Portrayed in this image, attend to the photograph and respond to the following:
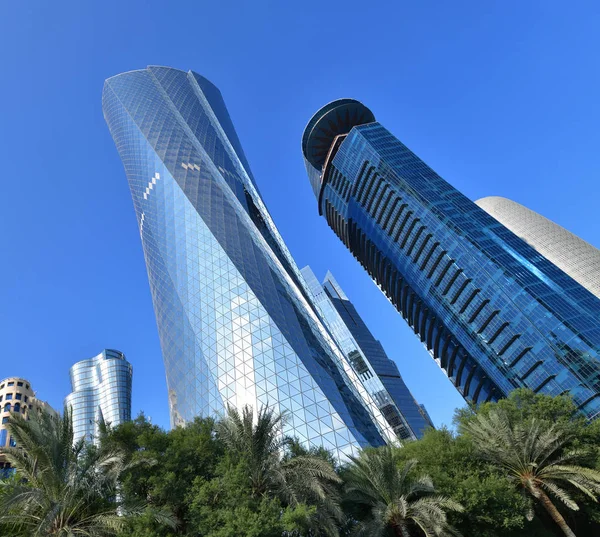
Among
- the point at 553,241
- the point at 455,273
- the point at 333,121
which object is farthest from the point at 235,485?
the point at 333,121

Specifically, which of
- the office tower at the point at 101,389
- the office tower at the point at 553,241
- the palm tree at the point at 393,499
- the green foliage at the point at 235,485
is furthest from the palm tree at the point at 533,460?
the office tower at the point at 101,389

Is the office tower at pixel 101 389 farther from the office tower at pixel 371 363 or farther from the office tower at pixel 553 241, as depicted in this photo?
the office tower at pixel 553 241

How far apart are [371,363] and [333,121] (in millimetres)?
71666

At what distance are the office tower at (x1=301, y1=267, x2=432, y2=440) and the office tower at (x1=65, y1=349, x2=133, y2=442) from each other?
6652 centimetres

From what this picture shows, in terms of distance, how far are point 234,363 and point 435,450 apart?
103ft

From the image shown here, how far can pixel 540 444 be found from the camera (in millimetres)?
23062

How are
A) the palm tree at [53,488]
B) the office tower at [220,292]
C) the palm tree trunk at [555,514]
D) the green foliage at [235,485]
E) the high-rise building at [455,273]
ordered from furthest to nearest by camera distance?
the high-rise building at [455,273], the office tower at [220,292], the palm tree trunk at [555,514], the green foliage at [235,485], the palm tree at [53,488]

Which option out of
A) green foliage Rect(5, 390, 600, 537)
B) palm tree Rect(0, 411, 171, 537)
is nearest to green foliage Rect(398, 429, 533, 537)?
green foliage Rect(5, 390, 600, 537)

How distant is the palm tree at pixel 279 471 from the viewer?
19481mm

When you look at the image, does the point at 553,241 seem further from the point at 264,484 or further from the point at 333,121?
the point at 264,484

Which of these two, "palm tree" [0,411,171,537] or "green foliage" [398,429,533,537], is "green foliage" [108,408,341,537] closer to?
"palm tree" [0,411,171,537]

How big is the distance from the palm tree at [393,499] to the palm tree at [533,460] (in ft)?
14.6

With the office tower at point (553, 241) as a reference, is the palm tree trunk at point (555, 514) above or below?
below

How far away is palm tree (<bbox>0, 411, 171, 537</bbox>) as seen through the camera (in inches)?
616
